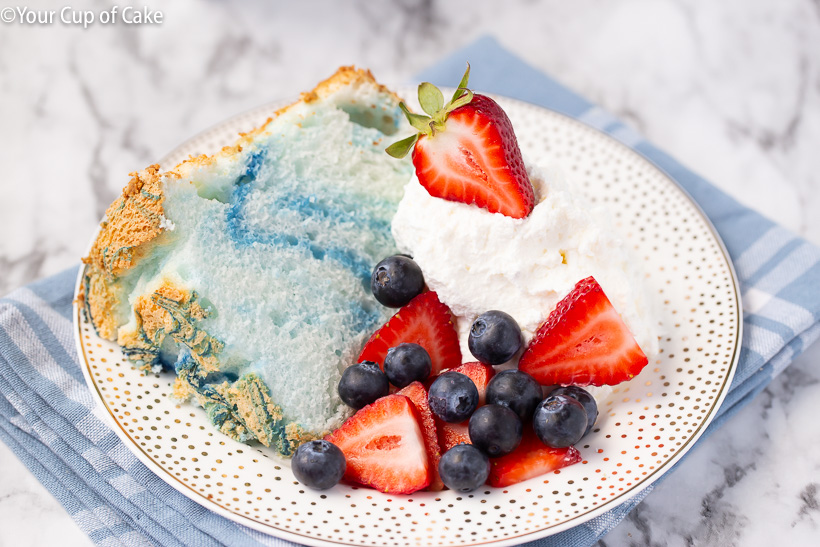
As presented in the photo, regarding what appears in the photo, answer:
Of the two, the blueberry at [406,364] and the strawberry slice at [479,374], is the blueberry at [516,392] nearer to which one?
the strawberry slice at [479,374]

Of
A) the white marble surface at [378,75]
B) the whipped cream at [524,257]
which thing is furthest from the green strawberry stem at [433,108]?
the white marble surface at [378,75]

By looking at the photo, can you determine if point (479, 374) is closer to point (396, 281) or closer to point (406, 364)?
point (406, 364)

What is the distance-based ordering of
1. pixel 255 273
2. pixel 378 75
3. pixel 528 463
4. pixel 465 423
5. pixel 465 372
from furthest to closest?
pixel 378 75
pixel 255 273
pixel 465 372
pixel 465 423
pixel 528 463

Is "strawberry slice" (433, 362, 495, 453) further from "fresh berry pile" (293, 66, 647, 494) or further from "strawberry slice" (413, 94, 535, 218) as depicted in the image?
"strawberry slice" (413, 94, 535, 218)

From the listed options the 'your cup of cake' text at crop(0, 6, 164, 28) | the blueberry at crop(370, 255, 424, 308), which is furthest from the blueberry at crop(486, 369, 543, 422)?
the 'your cup of cake' text at crop(0, 6, 164, 28)

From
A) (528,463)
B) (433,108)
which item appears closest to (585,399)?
(528,463)

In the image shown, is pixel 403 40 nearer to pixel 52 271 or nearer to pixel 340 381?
pixel 52 271

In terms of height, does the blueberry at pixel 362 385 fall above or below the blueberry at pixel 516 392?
below

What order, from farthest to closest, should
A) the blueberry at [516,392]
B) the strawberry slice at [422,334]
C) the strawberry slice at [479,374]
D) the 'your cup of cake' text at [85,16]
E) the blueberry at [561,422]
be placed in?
the 'your cup of cake' text at [85,16] → the strawberry slice at [422,334] → the strawberry slice at [479,374] → the blueberry at [516,392] → the blueberry at [561,422]
